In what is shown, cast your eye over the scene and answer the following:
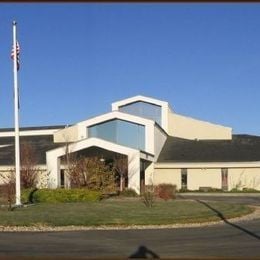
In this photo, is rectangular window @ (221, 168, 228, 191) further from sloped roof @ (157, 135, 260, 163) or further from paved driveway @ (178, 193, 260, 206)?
paved driveway @ (178, 193, 260, 206)

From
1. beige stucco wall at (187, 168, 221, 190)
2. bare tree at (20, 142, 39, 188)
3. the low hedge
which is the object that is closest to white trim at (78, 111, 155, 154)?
beige stucco wall at (187, 168, 221, 190)

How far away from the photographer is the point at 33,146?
53.5 meters

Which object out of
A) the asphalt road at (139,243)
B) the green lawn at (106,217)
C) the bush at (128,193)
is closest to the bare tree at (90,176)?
the bush at (128,193)

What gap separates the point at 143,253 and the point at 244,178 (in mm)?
36085

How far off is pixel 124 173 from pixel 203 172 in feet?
27.0

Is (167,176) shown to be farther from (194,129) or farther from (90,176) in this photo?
(90,176)

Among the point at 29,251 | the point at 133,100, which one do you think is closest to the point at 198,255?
the point at 29,251

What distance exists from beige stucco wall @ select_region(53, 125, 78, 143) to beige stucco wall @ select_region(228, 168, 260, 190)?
14.4m

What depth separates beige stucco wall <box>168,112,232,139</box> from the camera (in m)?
56.2

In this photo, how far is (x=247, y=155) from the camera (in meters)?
47.4

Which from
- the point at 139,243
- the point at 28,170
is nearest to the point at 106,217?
the point at 139,243

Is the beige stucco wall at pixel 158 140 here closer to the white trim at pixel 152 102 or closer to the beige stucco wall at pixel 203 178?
the white trim at pixel 152 102

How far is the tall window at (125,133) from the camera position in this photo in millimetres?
47656

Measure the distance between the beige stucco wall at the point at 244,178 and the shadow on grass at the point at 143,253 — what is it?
34807 mm
